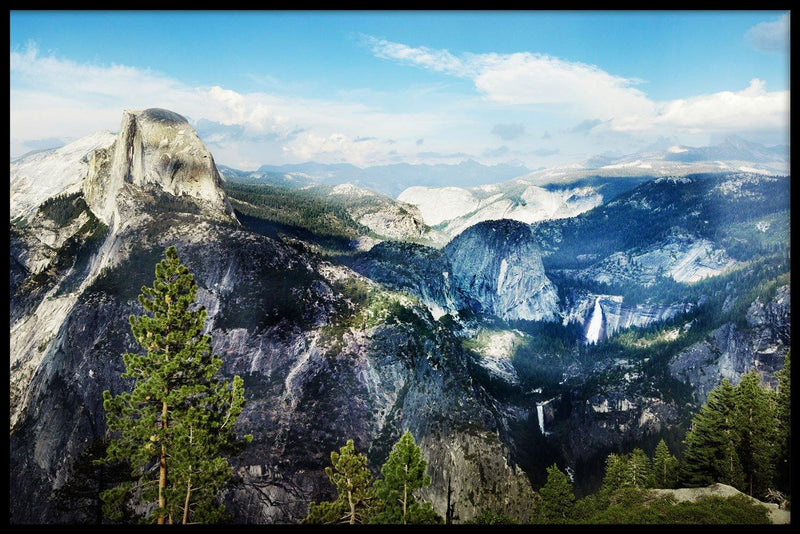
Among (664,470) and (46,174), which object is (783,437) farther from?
(46,174)

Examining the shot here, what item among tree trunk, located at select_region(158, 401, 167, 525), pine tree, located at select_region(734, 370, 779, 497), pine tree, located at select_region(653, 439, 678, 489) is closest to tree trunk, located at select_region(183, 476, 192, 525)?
tree trunk, located at select_region(158, 401, 167, 525)

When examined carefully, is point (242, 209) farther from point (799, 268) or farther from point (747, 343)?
point (799, 268)

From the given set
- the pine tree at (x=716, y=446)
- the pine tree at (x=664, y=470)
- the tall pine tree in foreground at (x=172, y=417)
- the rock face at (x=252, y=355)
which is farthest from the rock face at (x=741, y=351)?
the tall pine tree in foreground at (x=172, y=417)

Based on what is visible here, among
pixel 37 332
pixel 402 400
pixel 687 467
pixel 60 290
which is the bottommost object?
pixel 687 467

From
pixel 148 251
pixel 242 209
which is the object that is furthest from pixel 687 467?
pixel 242 209

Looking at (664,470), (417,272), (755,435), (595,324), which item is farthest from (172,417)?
(595,324)

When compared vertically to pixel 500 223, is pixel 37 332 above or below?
below

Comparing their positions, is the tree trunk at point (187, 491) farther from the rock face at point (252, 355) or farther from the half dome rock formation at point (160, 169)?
the half dome rock formation at point (160, 169)
